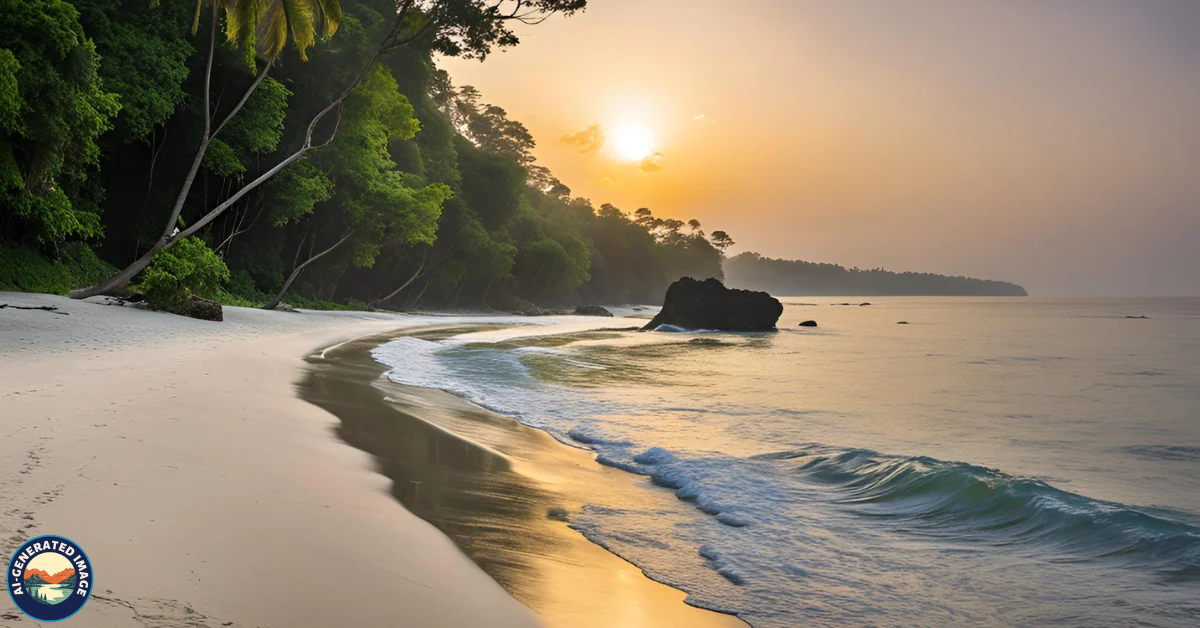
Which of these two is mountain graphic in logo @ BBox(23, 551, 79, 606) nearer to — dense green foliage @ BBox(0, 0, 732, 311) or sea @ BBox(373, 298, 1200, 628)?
sea @ BBox(373, 298, 1200, 628)

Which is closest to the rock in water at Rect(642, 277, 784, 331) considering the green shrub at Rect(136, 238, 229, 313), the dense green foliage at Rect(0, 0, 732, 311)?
the dense green foliage at Rect(0, 0, 732, 311)

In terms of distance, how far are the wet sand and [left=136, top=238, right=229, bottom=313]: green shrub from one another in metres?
10.3

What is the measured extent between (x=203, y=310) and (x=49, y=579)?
59.5 feet

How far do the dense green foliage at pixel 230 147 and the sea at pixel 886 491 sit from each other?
9.54 m

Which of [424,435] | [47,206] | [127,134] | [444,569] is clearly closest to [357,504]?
[444,569]

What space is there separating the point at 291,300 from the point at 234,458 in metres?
31.1

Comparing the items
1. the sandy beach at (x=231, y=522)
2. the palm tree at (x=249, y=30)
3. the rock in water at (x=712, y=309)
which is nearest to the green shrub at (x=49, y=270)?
the palm tree at (x=249, y=30)

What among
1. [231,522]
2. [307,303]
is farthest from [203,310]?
[231,522]

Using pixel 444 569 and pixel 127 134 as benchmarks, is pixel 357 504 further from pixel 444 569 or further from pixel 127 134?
pixel 127 134

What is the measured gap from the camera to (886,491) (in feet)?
20.1

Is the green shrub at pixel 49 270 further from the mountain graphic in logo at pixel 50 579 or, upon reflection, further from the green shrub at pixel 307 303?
the mountain graphic in logo at pixel 50 579

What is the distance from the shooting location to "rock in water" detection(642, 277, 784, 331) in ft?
137

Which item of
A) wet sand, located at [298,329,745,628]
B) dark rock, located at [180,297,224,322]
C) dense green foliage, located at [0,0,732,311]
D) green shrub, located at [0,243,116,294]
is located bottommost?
wet sand, located at [298,329,745,628]

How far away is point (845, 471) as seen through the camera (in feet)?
22.2
